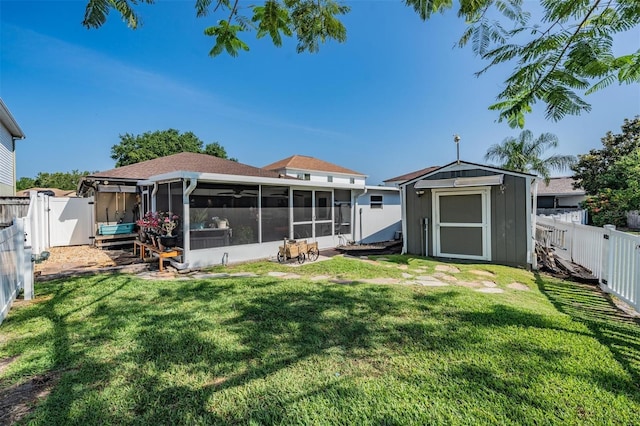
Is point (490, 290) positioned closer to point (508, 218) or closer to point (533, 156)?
point (508, 218)

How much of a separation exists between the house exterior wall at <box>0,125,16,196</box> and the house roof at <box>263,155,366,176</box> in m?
16.5

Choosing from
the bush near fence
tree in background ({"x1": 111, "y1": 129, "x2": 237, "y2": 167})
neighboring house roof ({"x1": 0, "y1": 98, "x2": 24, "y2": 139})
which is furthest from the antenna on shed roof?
tree in background ({"x1": 111, "y1": 129, "x2": 237, "y2": 167})

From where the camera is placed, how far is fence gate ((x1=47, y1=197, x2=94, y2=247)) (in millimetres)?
10969

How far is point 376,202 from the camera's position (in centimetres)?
1252

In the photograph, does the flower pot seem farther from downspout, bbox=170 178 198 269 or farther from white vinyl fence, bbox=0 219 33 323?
white vinyl fence, bbox=0 219 33 323

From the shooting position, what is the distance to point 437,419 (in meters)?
2.01

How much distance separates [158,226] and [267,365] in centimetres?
604

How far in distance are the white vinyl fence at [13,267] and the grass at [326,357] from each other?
261mm

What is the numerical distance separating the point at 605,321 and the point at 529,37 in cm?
379

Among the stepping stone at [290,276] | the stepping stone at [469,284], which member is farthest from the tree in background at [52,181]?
the stepping stone at [469,284]

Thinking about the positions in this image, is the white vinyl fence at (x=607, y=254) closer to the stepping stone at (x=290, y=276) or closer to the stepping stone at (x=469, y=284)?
the stepping stone at (x=469, y=284)

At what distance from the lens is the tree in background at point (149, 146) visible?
30125mm

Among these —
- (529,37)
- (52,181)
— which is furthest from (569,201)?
(52,181)

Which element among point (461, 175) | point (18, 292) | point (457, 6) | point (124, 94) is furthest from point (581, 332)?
point (124, 94)
